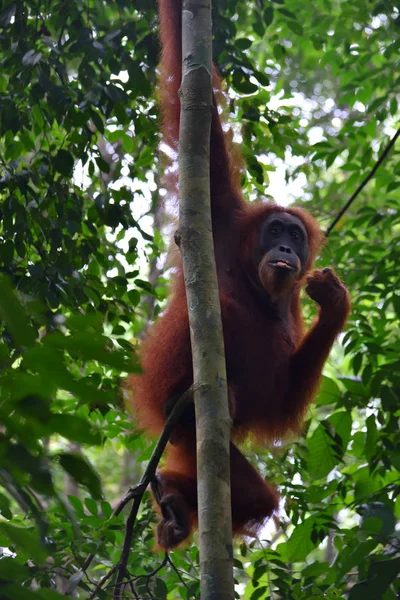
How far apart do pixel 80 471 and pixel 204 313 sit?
1277 millimetres

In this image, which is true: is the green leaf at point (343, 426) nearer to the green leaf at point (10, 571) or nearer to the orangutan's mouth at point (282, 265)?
the orangutan's mouth at point (282, 265)

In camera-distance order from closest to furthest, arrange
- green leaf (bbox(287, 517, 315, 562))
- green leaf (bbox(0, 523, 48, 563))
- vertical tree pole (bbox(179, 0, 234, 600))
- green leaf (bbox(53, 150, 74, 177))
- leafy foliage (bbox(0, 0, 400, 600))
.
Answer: green leaf (bbox(0, 523, 48, 563)), vertical tree pole (bbox(179, 0, 234, 600)), leafy foliage (bbox(0, 0, 400, 600)), green leaf (bbox(287, 517, 315, 562)), green leaf (bbox(53, 150, 74, 177))

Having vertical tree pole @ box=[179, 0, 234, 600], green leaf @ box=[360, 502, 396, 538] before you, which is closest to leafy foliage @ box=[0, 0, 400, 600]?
green leaf @ box=[360, 502, 396, 538]

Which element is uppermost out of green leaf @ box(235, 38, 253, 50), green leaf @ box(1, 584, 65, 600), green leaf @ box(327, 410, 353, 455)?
green leaf @ box(235, 38, 253, 50)

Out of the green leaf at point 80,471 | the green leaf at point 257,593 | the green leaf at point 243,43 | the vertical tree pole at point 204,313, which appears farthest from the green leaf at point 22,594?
the green leaf at point 243,43

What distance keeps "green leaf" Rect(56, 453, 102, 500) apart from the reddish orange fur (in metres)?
2.25

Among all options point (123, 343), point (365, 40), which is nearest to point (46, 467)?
point (123, 343)

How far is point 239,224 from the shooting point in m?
4.34

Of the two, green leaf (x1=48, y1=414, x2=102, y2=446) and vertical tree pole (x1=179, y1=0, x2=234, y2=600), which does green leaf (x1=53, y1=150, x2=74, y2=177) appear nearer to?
vertical tree pole (x1=179, y1=0, x2=234, y2=600)

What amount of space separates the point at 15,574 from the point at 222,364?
1.22 meters

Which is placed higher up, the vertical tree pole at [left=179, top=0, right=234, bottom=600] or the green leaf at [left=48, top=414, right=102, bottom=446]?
the vertical tree pole at [left=179, top=0, right=234, bottom=600]

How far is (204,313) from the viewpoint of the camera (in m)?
2.62

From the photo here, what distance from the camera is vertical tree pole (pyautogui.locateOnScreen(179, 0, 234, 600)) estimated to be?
218cm

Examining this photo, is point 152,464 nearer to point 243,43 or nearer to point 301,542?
point 301,542
